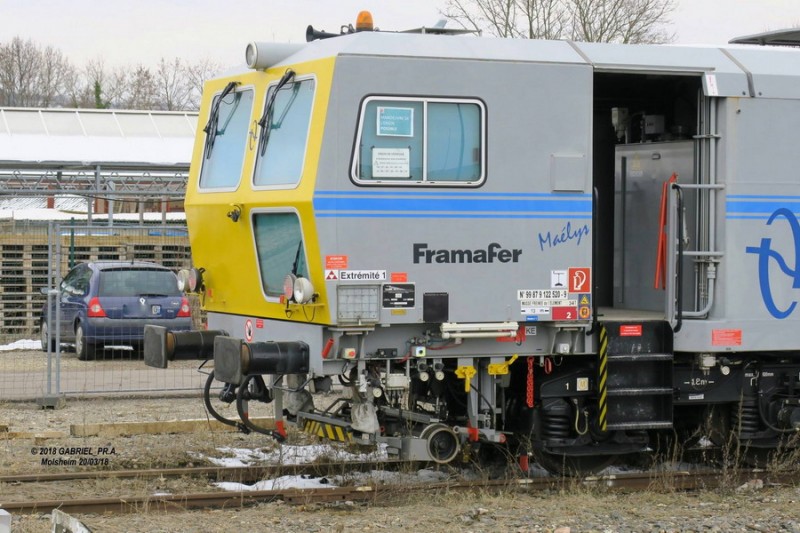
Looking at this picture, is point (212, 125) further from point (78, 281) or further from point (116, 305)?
point (78, 281)

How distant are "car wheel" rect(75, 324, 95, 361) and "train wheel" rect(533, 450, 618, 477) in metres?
8.91

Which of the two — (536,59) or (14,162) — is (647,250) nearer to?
(536,59)

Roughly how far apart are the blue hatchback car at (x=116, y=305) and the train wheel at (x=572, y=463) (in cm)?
847

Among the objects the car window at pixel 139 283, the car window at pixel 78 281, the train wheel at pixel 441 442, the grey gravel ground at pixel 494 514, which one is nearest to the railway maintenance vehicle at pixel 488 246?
the train wheel at pixel 441 442

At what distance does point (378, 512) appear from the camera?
861cm

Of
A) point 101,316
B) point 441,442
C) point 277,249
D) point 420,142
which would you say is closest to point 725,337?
point 441,442

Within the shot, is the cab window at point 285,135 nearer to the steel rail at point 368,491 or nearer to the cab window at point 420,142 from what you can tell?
the cab window at point 420,142

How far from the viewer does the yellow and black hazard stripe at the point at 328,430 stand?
353 inches

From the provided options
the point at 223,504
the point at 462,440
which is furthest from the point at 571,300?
the point at 223,504

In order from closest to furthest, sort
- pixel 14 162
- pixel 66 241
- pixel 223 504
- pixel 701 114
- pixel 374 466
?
pixel 223 504
pixel 701 114
pixel 374 466
pixel 66 241
pixel 14 162

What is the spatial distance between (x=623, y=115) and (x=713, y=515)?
3.91 metres

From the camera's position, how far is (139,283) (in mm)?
18016

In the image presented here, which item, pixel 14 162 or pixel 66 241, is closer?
pixel 66 241

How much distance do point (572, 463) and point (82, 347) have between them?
31.1 ft
